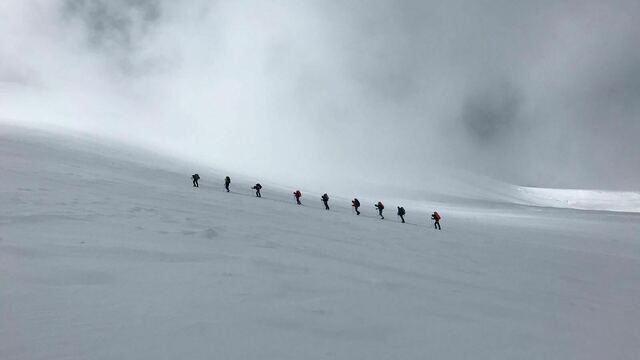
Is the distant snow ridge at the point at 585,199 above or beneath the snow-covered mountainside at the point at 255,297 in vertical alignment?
above

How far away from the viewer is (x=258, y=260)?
21.4 ft

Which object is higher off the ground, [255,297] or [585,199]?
[585,199]

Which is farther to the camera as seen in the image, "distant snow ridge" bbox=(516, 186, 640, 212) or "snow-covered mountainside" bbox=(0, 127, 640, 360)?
"distant snow ridge" bbox=(516, 186, 640, 212)

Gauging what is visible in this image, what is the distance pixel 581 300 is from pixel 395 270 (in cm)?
335

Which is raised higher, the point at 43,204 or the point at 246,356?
the point at 43,204

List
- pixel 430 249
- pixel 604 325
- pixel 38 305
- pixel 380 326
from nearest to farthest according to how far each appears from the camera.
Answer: pixel 38 305
pixel 380 326
pixel 604 325
pixel 430 249

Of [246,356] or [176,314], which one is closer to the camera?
[246,356]

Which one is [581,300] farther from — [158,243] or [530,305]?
[158,243]

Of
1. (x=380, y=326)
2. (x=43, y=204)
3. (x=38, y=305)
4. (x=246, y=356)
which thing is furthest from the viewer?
(x=43, y=204)

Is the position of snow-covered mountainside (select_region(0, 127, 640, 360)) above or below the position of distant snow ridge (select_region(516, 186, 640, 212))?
below

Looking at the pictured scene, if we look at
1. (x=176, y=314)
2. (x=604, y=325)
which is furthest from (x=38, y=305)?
(x=604, y=325)

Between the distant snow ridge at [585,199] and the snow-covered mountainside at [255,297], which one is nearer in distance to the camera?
the snow-covered mountainside at [255,297]

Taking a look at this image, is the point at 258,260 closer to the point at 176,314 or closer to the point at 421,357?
the point at 176,314

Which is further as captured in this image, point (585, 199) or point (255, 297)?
point (585, 199)
